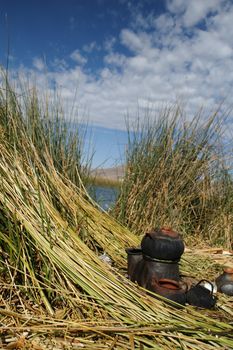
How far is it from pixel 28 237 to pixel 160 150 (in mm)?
2241

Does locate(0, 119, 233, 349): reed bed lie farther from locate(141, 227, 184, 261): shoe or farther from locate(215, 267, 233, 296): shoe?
locate(141, 227, 184, 261): shoe

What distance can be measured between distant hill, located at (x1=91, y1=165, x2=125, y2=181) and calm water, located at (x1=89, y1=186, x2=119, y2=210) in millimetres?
134

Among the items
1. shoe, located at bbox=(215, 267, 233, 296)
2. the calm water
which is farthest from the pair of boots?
the calm water

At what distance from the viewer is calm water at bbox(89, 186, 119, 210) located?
11.8 ft

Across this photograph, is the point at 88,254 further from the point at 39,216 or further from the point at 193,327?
the point at 193,327

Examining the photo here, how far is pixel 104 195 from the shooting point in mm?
3814

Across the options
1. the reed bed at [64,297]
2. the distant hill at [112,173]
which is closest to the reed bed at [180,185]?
the distant hill at [112,173]

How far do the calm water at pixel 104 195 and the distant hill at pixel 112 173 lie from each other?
0.44 ft

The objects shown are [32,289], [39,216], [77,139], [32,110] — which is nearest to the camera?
[32,289]

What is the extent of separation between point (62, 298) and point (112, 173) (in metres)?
2.60

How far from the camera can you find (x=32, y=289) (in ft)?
5.19

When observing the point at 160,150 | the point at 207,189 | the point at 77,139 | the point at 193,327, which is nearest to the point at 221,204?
the point at 207,189

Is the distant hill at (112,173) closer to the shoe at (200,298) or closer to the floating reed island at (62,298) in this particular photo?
the floating reed island at (62,298)

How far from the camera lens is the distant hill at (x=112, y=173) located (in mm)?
3711
